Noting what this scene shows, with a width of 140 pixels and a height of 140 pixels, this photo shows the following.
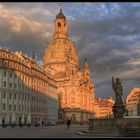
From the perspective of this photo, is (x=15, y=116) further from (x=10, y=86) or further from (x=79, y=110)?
(x=79, y=110)

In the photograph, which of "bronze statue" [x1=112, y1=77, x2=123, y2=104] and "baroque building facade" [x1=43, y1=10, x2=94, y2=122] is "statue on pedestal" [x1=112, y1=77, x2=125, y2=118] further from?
"baroque building facade" [x1=43, y1=10, x2=94, y2=122]

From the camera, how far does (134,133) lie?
114 feet

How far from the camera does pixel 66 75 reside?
179 metres

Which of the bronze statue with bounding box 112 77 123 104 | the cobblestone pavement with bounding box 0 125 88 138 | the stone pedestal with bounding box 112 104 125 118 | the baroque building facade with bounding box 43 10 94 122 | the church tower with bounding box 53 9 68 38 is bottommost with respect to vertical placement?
the cobblestone pavement with bounding box 0 125 88 138

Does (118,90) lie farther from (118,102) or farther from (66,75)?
(66,75)

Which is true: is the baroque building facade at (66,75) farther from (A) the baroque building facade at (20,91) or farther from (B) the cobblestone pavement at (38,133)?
(B) the cobblestone pavement at (38,133)

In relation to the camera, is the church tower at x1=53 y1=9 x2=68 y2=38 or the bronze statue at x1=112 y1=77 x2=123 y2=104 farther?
the church tower at x1=53 y1=9 x2=68 y2=38

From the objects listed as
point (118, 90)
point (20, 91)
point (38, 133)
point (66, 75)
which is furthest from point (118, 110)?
point (66, 75)

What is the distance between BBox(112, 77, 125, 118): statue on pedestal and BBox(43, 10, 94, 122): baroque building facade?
12360cm

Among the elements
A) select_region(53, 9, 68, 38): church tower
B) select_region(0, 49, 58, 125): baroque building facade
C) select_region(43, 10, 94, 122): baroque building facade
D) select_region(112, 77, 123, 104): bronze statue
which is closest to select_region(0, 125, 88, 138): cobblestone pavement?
select_region(112, 77, 123, 104): bronze statue

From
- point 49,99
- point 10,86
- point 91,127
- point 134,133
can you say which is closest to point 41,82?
point 49,99

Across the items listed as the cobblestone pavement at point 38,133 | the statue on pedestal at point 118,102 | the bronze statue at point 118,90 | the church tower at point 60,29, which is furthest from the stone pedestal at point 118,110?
the church tower at point 60,29

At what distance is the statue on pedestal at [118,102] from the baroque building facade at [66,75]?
124 metres

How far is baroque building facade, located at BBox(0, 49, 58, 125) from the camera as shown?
94.5 metres
